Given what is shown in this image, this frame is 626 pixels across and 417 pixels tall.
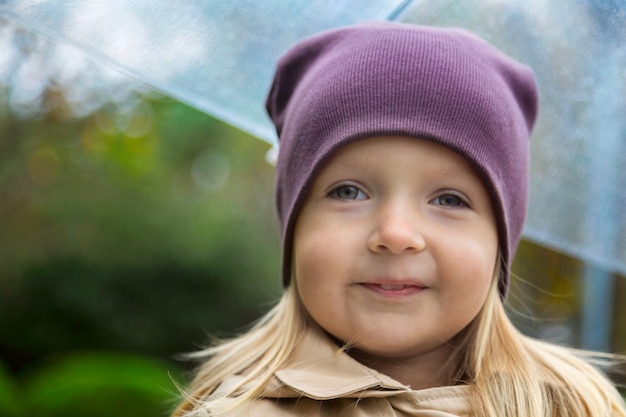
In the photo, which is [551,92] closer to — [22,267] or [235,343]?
[235,343]

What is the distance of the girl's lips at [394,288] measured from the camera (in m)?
2.03

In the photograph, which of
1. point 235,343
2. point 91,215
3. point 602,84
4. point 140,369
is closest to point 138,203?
point 91,215

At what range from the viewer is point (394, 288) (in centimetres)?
204

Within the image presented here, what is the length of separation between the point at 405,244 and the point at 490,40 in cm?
91

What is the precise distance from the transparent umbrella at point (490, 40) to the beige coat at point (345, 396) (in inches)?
35.4

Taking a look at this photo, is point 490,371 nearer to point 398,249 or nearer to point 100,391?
point 398,249

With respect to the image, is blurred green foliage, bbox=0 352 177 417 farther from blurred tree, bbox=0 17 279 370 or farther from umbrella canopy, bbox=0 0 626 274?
umbrella canopy, bbox=0 0 626 274

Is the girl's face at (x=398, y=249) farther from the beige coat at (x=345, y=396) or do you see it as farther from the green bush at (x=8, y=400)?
the green bush at (x=8, y=400)

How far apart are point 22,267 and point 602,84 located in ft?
18.5

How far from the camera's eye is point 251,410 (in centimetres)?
205

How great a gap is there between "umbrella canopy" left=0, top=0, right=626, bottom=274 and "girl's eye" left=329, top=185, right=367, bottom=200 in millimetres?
724

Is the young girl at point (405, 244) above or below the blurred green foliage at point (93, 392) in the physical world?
above

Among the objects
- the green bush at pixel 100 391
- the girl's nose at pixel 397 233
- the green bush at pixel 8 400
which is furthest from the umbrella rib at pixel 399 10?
the green bush at pixel 8 400

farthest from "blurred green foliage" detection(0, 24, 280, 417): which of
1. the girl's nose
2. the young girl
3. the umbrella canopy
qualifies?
the girl's nose
